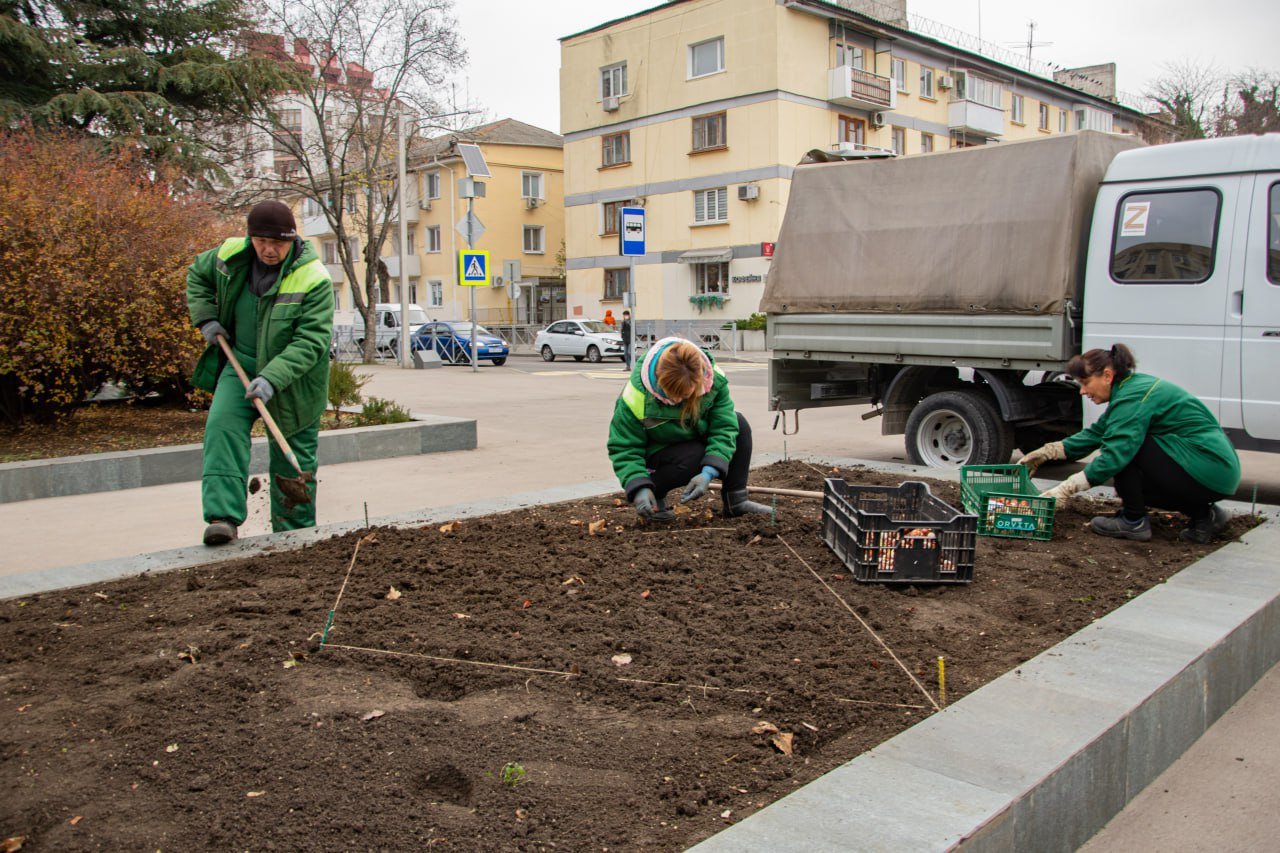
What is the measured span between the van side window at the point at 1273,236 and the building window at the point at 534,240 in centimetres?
4752

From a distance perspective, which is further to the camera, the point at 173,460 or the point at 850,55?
the point at 850,55

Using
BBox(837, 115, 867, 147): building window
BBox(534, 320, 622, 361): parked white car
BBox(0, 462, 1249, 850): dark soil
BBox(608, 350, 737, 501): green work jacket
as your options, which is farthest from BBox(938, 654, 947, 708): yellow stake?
BBox(837, 115, 867, 147): building window

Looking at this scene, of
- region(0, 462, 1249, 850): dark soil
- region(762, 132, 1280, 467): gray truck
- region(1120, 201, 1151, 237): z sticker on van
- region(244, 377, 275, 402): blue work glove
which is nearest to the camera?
region(0, 462, 1249, 850): dark soil

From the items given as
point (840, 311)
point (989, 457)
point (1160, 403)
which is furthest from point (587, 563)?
point (840, 311)

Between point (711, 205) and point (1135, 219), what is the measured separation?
32.8m

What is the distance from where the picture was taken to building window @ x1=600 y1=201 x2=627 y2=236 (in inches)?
1734

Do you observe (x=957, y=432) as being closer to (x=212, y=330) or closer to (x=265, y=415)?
(x=265, y=415)

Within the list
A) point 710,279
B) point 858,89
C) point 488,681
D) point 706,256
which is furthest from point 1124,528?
point 858,89

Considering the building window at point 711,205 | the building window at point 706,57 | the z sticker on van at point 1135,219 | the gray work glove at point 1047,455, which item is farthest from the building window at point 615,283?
the gray work glove at point 1047,455

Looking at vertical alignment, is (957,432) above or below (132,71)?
below

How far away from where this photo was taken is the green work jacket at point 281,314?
5.71 m

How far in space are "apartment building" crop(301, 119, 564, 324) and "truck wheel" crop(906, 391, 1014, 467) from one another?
41427 millimetres

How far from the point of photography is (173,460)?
30.2ft

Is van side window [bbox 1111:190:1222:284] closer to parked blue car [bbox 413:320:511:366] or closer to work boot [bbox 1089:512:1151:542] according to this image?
work boot [bbox 1089:512:1151:542]
